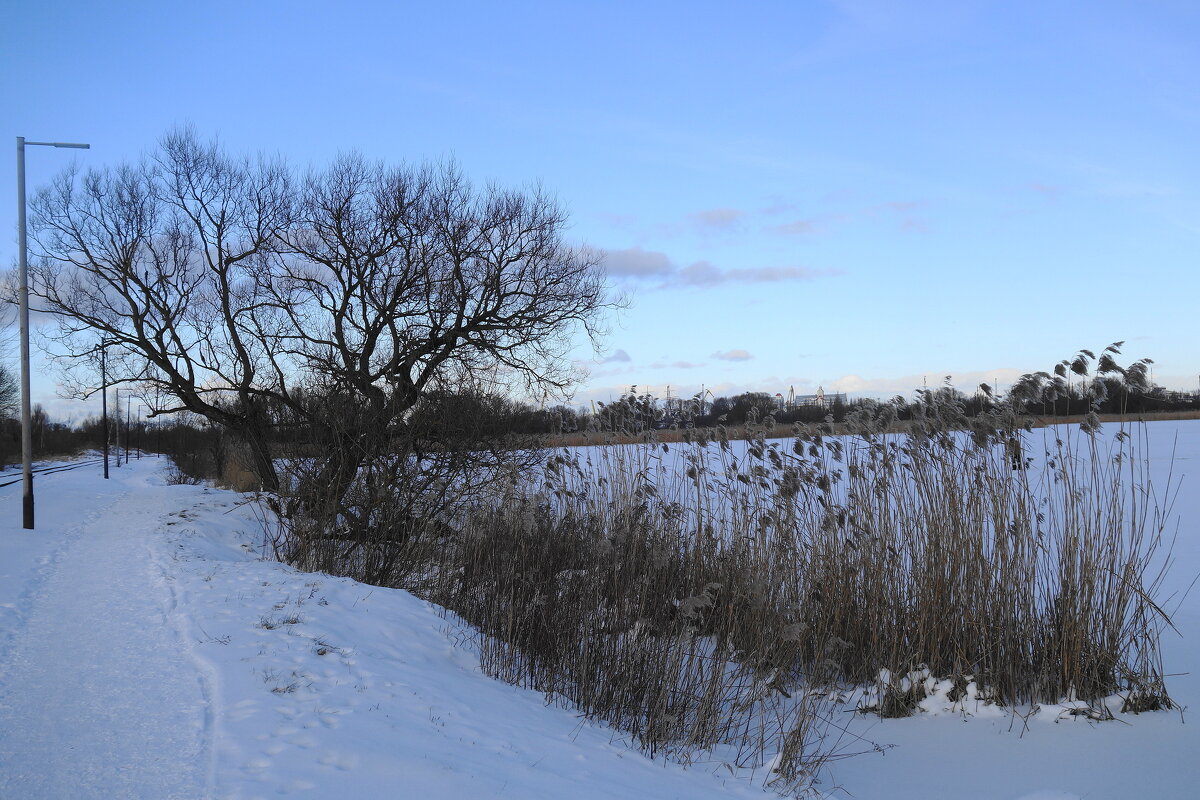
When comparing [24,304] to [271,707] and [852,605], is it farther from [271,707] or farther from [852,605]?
[852,605]

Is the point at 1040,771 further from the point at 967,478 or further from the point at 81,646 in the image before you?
the point at 81,646

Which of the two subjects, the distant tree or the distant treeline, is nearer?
the distant treeline

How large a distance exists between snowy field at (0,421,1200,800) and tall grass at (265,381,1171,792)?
12.2 inches

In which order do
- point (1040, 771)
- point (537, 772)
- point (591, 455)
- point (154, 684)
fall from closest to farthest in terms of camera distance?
point (537, 772) → point (154, 684) → point (1040, 771) → point (591, 455)

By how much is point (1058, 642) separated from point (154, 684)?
21.1 feet

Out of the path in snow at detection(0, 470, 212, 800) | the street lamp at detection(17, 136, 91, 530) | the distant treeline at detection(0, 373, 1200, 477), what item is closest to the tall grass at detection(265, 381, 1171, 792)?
the distant treeline at detection(0, 373, 1200, 477)

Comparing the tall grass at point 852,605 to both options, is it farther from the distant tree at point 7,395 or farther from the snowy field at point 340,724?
the distant tree at point 7,395

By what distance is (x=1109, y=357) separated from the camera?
565 cm

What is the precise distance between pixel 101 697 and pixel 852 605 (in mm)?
5629

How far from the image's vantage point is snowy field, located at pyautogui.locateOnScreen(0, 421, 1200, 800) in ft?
12.0

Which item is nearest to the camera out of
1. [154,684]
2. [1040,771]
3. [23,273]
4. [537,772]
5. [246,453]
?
[537,772]

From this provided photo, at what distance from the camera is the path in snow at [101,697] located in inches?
136

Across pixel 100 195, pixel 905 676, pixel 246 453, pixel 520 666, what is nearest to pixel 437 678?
pixel 520 666

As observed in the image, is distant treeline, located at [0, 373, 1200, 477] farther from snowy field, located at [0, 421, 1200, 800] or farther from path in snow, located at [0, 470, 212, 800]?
path in snow, located at [0, 470, 212, 800]
